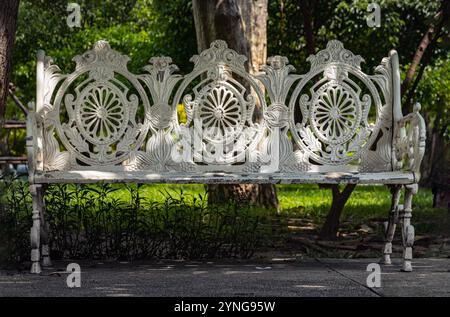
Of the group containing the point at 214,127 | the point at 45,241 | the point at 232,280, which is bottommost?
the point at 232,280

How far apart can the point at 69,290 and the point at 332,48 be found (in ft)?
9.11

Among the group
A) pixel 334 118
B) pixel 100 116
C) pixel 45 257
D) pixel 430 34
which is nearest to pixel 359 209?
pixel 430 34

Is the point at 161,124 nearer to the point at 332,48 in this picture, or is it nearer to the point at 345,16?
the point at 332,48

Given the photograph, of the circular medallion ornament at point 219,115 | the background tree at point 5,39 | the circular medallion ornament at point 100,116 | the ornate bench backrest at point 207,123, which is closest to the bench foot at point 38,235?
the ornate bench backrest at point 207,123

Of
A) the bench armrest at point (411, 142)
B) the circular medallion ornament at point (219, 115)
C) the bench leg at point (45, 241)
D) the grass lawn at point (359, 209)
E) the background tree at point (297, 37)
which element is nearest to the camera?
the bench armrest at point (411, 142)

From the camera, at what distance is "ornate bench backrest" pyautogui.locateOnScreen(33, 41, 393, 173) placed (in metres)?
6.82

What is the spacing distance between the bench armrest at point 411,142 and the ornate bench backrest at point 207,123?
0.08 meters

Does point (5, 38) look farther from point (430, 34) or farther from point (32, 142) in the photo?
point (430, 34)

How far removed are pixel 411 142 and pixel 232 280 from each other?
1661 mm

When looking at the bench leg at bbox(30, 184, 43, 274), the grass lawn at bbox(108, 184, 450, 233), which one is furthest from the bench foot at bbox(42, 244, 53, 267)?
the grass lawn at bbox(108, 184, 450, 233)

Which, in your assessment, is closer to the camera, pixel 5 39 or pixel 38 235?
pixel 38 235

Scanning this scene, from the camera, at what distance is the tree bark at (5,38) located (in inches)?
268

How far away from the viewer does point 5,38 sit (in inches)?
269

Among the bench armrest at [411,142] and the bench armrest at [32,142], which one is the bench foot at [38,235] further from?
the bench armrest at [411,142]
